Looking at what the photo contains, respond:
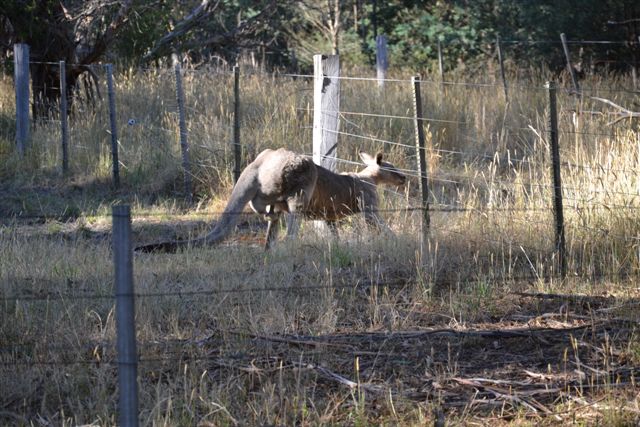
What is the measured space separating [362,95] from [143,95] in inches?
141

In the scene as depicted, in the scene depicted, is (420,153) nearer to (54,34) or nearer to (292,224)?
(292,224)

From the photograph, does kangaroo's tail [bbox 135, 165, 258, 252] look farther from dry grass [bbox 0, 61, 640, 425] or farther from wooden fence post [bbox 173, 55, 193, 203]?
wooden fence post [bbox 173, 55, 193, 203]

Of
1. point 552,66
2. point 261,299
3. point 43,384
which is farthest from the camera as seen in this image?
point 552,66

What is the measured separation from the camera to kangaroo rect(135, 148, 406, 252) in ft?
30.4

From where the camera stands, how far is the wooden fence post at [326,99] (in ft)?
32.9

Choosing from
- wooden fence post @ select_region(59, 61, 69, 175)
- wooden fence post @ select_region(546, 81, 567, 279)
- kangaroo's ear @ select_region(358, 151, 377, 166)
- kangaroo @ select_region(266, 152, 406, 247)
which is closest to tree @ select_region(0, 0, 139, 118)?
wooden fence post @ select_region(59, 61, 69, 175)

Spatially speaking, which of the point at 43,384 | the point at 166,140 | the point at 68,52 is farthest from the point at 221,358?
the point at 68,52

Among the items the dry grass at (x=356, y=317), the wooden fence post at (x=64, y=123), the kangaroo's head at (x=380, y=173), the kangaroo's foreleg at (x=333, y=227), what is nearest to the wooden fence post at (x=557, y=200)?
the dry grass at (x=356, y=317)

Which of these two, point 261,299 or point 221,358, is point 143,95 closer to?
point 261,299

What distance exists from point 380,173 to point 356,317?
14.9 feet

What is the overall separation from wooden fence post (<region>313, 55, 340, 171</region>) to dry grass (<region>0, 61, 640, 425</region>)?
3.71 ft

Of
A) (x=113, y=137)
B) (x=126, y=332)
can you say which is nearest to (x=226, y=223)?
(x=113, y=137)

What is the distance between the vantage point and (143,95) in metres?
15.2

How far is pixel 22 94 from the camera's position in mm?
14031
